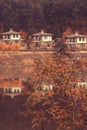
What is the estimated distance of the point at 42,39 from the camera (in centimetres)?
4234

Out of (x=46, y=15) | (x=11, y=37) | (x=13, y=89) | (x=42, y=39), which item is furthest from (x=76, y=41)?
(x=13, y=89)

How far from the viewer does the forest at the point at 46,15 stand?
4684cm

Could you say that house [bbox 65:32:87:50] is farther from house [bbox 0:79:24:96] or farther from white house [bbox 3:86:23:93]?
white house [bbox 3:86:23:93]

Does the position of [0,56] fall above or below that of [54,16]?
below

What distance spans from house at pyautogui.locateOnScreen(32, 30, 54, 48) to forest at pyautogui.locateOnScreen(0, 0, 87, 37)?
3551 mm

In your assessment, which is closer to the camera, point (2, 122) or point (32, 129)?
point (32, 129)

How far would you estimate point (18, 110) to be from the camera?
15266 mm

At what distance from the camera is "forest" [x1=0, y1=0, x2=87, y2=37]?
1844 inches

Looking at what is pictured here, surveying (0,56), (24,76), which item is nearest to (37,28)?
(0,56)

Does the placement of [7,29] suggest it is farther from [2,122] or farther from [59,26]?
[2,122]

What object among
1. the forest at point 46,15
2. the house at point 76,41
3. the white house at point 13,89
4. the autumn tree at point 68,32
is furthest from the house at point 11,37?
the white house at point 13,89

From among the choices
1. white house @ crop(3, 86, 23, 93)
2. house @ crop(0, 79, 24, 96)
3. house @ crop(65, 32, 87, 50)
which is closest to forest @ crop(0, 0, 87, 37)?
house @ crop(65, 32, 87, 50)

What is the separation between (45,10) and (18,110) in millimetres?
33615

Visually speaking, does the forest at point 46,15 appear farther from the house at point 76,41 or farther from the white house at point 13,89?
the white house at point 13,89
